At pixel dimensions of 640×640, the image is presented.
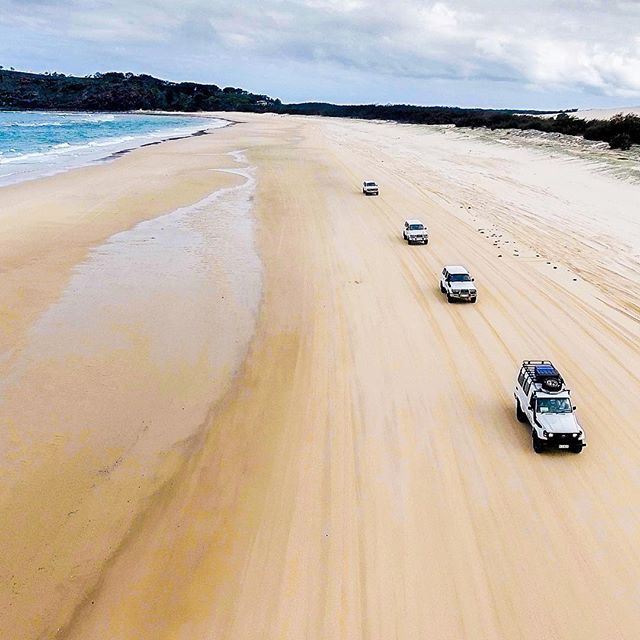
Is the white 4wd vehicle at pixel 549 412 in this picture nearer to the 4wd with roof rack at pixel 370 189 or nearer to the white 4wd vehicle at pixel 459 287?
the white 4wd vehicle at pixel 459 287

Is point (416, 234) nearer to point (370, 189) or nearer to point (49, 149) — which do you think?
point (370, 189)

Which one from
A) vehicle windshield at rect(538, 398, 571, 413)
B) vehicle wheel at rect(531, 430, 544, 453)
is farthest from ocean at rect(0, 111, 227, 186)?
vehicle wheel at rect(531, 430, 544, 453)

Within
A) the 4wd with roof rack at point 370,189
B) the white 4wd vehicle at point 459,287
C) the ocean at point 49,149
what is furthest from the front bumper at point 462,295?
the ocean at point 49,149

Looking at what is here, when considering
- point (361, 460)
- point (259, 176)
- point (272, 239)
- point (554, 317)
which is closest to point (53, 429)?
point (361, 460)

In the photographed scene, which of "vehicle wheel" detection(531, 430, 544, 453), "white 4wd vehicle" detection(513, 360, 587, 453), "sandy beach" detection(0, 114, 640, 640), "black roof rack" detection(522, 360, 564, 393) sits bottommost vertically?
"sandy beach" detection(0, 114, 640, 640)

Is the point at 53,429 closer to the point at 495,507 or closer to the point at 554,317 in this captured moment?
the point at 495,507

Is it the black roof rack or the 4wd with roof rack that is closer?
the black roof rack

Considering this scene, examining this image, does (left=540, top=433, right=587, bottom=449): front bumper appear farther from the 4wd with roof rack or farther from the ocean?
the ocean
